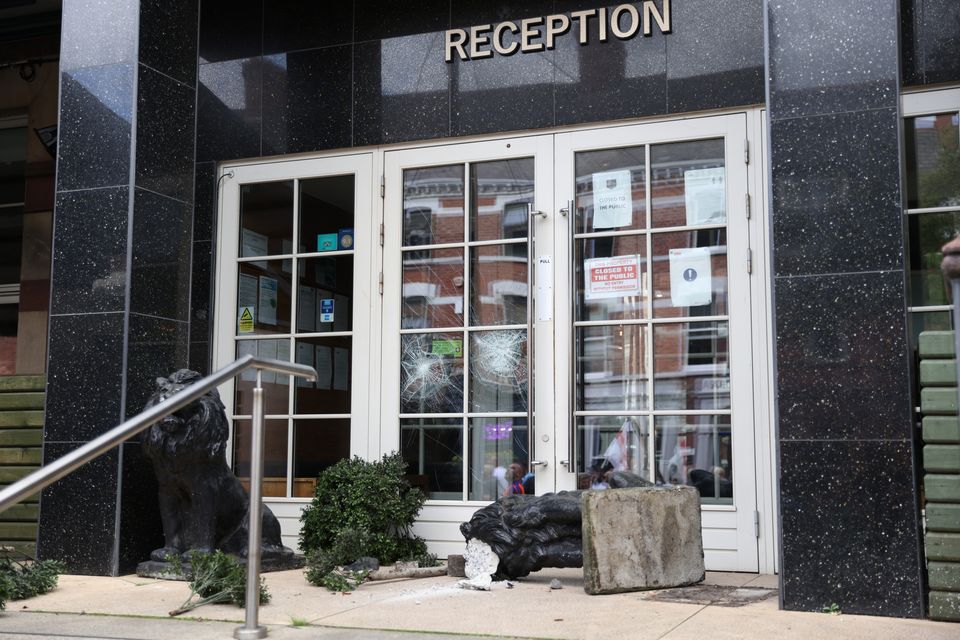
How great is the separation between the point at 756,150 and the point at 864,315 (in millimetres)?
1908

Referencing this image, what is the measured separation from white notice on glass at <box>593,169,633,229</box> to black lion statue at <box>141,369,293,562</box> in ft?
8.12

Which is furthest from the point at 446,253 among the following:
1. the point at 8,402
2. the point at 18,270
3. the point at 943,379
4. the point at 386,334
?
the point at 18,270

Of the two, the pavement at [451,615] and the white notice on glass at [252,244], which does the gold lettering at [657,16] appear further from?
the pavement at [451,615]

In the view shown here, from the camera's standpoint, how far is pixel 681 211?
6.22m

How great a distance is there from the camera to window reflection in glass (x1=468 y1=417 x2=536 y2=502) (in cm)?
639

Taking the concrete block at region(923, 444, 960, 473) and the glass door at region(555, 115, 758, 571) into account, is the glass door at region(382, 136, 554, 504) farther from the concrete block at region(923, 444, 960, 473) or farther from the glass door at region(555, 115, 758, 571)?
the concrete block at region(923, 444, 960, 473)

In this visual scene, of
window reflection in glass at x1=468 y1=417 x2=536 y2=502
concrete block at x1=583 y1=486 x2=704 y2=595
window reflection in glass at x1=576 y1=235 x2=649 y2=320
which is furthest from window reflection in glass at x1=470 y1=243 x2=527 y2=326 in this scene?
concrete block at x1=583 y1=486 x2=704 y2=595

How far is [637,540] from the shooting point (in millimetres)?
5000

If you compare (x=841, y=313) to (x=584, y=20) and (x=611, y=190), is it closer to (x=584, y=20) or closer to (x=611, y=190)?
(x=611, y=190)

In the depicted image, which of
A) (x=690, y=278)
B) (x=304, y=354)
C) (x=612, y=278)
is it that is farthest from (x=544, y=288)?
(x=304, y=354)

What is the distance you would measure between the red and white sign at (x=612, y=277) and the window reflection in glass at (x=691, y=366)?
299mm

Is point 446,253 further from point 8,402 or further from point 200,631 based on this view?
point 200,631

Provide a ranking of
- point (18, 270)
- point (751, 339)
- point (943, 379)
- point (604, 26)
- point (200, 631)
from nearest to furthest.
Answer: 1. point (200, 631)
2. point (943, 379)
3. point (751, 339)
4. point (604, 26)
5. point (18, 270)

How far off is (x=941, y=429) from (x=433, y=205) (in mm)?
3548
